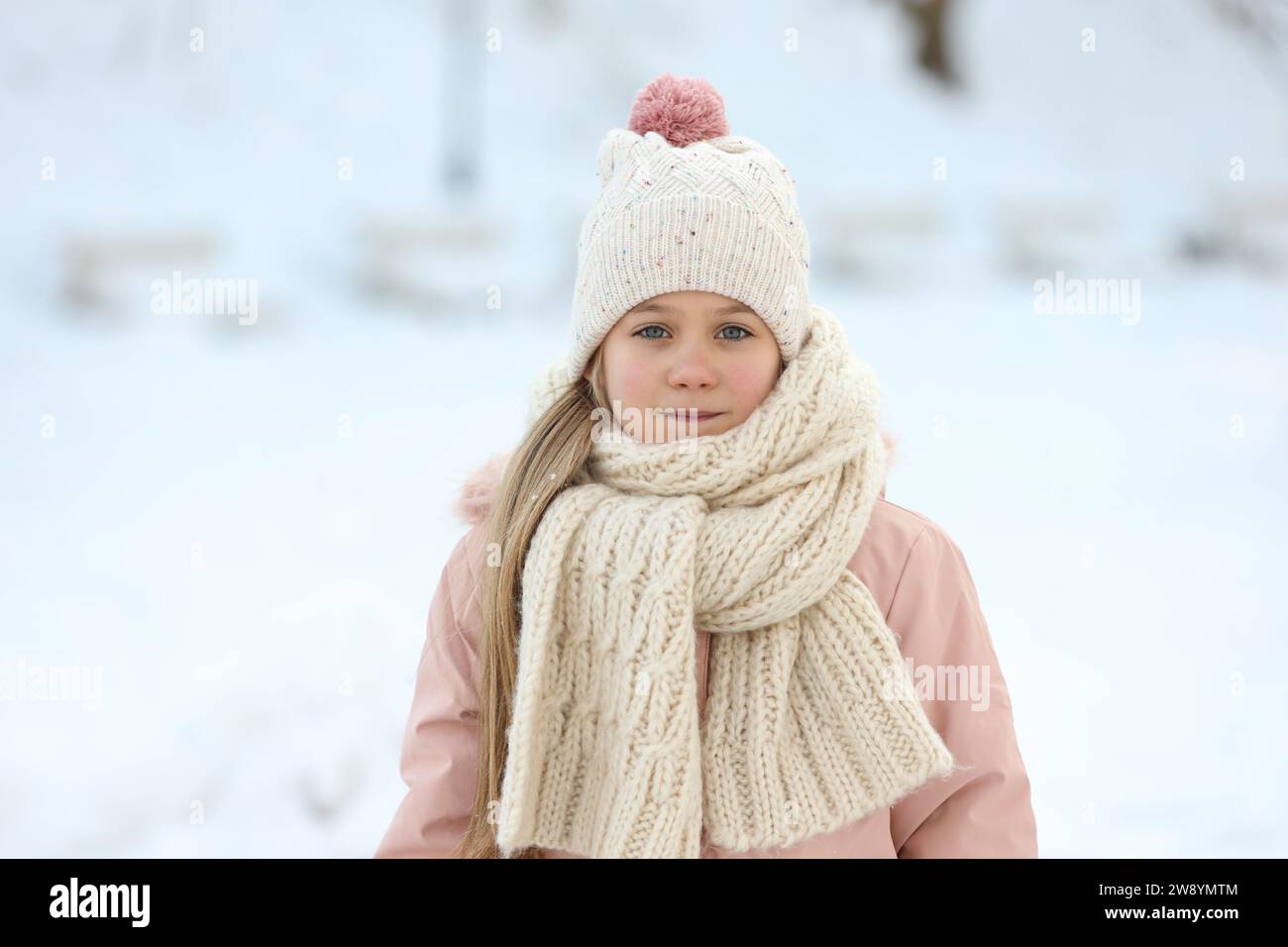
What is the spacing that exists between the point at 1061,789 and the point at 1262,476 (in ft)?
3.57

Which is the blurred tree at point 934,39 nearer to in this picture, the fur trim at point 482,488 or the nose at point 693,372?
the fur trim at point 482,488

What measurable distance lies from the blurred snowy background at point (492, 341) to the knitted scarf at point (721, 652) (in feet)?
3.31

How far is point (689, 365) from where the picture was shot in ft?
3.96

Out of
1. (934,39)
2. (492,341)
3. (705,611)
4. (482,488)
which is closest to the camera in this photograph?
(705,611)

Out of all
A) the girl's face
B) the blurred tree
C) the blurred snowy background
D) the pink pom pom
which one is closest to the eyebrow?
the girl's face

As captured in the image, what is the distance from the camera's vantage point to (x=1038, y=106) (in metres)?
3.21

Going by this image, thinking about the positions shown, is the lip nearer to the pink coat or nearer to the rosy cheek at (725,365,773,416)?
the rosy cheek at (725,365,773,416)

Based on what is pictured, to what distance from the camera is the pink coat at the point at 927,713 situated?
119 cm

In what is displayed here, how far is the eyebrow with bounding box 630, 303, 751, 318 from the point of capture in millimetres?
1238

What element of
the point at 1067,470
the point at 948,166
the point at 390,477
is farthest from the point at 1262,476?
the point at 390,477

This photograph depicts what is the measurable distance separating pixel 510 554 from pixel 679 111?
0.49 meters

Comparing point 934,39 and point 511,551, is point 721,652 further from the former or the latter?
point 934,39

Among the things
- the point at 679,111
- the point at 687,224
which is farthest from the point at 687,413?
the point at 679,111

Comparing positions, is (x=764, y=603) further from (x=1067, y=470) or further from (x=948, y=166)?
(x=948, y=166)
